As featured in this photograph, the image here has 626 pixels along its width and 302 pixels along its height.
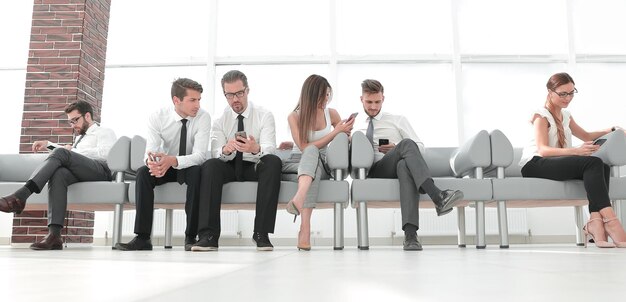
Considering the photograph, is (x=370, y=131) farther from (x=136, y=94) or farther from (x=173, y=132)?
(x=136, y=94)

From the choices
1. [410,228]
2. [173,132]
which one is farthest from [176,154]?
[410,228]

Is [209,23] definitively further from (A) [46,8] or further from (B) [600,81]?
(B) [600,81]

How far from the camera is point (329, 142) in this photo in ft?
10.3

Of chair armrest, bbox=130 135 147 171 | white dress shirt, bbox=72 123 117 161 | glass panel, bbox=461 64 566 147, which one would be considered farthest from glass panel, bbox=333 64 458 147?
chair armrest, bbox=130 135 147 171

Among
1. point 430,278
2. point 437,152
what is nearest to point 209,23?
point 437,152

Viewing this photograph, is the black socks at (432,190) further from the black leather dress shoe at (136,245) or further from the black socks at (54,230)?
the black socks at (54,230)

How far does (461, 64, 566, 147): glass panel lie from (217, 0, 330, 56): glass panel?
1702 mm

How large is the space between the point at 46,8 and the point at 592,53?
5620 mm

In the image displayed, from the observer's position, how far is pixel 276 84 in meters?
6.29

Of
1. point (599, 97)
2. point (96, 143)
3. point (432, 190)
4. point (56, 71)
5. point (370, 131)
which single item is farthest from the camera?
point (599, 97)

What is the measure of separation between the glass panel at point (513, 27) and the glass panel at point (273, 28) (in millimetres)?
1635

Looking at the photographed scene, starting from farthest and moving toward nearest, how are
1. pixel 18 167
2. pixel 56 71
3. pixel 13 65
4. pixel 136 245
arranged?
pixel 13 65 → pixel 56 71 → pixel 18 167 → pixel 136 245

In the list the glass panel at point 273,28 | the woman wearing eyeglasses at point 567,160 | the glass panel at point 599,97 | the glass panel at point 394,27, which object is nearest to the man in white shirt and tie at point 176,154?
the woman wearing eyeglasses at point 567,160

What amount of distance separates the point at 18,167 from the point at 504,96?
486 cm
